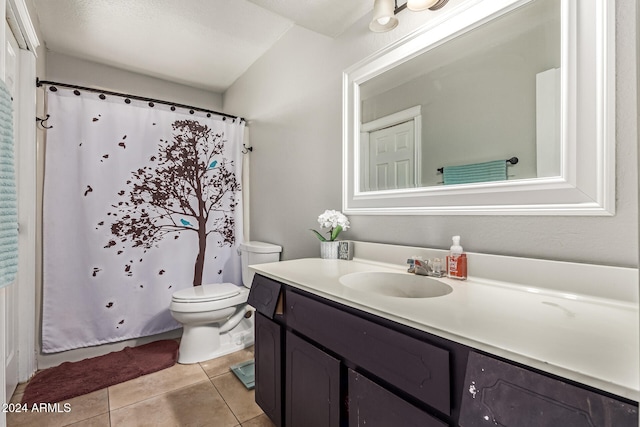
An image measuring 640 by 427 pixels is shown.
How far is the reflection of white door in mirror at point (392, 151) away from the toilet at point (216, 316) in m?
1.02

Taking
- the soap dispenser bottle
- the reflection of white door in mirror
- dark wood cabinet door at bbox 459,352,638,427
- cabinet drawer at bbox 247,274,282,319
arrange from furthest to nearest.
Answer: the reflection of white door in mirror → cabinet drawer at bbox 247,274,282,319 → the soap dispenser bottle → dark wood cabinet door at bbox 459,352,638,427

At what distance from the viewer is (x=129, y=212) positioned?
2254 millimetres

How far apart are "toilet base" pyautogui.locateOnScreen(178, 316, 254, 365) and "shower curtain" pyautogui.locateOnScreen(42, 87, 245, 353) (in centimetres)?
43

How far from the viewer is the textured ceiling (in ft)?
5.35

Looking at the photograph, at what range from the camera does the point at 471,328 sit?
644 mm

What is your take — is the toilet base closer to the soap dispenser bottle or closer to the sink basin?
the sink basin

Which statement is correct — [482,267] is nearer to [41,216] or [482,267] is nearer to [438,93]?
[438,93]

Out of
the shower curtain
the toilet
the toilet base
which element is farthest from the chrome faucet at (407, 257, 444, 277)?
the shower curtain

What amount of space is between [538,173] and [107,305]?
8.79 feet

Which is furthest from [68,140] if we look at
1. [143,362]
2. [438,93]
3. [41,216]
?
[438,93]

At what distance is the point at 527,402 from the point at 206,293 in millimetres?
1954

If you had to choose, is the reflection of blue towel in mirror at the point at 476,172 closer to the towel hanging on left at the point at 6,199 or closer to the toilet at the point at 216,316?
the toilet at the point at 216,316

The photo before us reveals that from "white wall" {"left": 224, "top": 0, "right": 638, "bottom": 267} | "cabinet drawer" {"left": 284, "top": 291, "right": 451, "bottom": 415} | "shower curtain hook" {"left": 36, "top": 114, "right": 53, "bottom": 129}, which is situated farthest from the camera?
"shower curtain hook" {"left": 36, "top": 114, "right": 53, "bottom": 129}

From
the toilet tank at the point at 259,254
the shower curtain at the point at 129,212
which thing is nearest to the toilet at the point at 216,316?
the toilet tank at the point at 259,254
